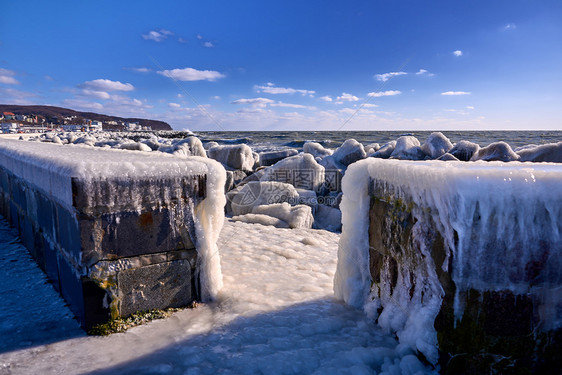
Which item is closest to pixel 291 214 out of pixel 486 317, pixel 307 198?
pixel 307 198

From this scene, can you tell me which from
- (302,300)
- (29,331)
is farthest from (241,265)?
(29,331)

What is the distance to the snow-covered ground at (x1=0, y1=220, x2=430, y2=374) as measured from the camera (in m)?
2.05

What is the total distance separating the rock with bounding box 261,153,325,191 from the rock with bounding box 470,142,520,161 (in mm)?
3660

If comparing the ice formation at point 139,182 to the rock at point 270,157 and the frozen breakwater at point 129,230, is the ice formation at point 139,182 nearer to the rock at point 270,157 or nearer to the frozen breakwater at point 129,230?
the frozen breakwater at point 129,230

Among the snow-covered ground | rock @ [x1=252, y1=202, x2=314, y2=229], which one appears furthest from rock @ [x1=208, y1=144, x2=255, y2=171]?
the snow-covered ground

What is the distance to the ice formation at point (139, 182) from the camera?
231 cm

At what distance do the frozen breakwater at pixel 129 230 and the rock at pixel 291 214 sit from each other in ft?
9.37

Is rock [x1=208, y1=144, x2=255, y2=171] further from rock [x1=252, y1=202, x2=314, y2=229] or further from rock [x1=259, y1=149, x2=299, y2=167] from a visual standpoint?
rock [x1=252, y1=202, x2=314, y2=229]

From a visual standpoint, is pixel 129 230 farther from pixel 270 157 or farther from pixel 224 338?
pixel 270 157

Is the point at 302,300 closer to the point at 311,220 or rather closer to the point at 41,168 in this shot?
the point at 41,168

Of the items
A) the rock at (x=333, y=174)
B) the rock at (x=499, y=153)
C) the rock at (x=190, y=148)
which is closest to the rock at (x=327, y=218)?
the rock at (x=333, y=174)

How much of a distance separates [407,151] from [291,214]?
233 inches

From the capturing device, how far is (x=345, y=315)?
8.76ft

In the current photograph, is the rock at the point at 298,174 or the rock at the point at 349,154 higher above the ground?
the rock at the point at 349,154
